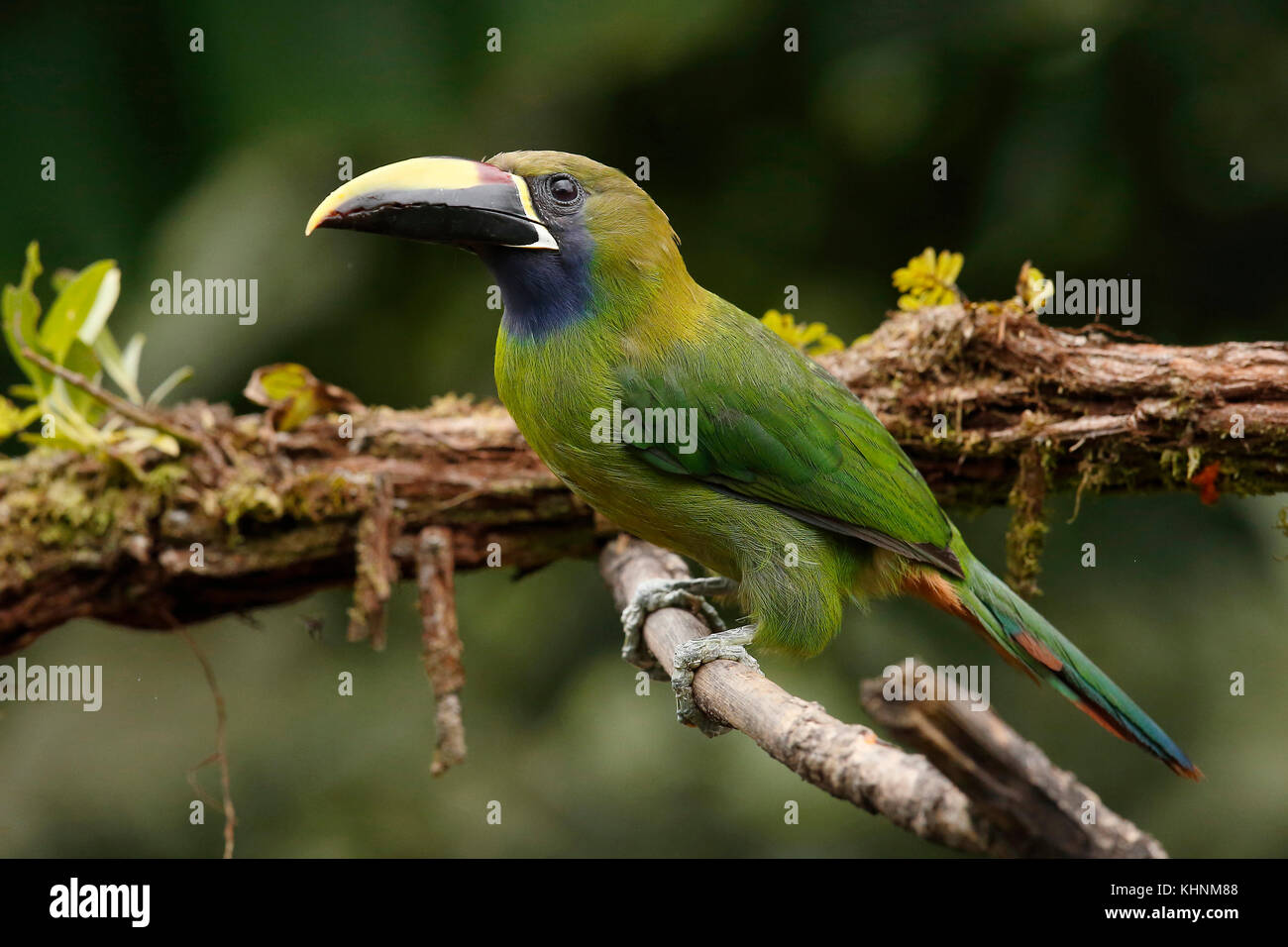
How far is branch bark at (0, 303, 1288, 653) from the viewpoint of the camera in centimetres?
326

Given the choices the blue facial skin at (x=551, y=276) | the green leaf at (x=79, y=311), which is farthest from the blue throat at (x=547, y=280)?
the green leaf at (x=79, y=311)

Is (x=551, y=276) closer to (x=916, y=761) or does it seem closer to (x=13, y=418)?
(x=916, y=761)

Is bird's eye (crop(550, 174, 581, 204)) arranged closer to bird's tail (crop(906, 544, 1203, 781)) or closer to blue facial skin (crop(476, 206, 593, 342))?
blue facial skin (crop(476, 206, 593, 342))

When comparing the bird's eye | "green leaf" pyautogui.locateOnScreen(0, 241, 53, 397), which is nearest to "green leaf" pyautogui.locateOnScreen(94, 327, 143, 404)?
"green leaf" pyautogui.locateOnScreen(0, 241, 53, 397)

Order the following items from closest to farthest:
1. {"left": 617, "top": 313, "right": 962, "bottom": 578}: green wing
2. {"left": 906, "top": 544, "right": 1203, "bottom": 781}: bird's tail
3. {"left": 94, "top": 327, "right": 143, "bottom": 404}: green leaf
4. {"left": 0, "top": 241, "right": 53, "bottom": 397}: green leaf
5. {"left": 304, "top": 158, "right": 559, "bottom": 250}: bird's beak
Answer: {"left": 304, "top": 158, "right": 559, "bottom": 250}: bird's beak < {"left": 617, "top": 313, "right": 962, "bottom": 578}: green wing < {"left": 906, "top": 544, "right": 1203, "bottom": 781}: bird's tail < {"left": 0, "top": 241, "right": 53, "bottom": 397}: green leaf < {"left": 94, "top": 327, "right": 143, "bottom": 404}: green leaf

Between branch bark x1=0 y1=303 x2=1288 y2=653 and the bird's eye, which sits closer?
the bird's eye

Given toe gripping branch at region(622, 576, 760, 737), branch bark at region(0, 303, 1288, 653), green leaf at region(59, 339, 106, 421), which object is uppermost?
green leaf at region(59, 339, 106, 421)

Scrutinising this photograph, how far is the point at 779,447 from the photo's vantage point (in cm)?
284

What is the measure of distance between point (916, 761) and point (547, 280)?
1.47 metres

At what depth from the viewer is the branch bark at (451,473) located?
10.7ft

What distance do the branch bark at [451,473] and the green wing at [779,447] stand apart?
608mm

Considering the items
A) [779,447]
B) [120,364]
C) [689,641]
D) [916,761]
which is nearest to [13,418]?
[120,364]

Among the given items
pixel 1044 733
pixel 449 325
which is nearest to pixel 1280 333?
pixel 1044 733

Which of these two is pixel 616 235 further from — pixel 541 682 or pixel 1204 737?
pixel 1204 737
